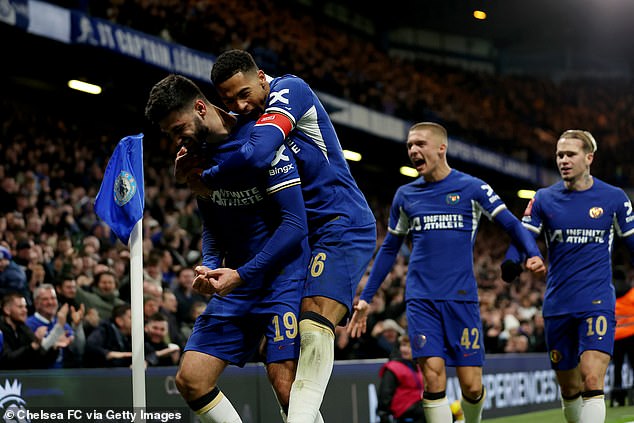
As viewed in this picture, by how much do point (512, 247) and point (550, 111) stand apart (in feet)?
94.9

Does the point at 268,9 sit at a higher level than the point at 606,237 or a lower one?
higher

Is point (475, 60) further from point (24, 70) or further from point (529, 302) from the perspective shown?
point (24, 70)

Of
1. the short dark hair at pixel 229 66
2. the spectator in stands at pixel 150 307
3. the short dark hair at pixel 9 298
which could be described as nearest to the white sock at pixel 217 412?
the short dark hair at pixel 229 66

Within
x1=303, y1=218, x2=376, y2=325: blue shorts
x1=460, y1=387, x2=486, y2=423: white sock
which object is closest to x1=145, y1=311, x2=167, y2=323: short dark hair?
x1=460, y1=387, x2=486, y2=423: white sock

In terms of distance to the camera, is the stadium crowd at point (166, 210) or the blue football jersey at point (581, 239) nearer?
the blue football jersey at point (581, 239)

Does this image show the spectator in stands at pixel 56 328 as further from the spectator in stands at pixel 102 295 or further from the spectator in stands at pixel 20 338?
the spectator in stands at pixel 102 295

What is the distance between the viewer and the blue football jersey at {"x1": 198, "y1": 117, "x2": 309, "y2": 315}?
14.1 feet

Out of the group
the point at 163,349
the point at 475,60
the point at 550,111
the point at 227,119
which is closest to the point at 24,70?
the point at 163,349

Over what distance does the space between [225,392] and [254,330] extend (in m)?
4.06

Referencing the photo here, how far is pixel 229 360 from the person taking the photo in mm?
4492

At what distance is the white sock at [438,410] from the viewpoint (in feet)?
20.8

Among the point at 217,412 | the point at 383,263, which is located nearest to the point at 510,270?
the point at 383,263

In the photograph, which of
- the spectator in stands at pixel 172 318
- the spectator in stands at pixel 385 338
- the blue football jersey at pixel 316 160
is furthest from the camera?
the spectator in stands at pixel 385 338

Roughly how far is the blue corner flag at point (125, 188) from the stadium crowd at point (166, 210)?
3132 millimetres
